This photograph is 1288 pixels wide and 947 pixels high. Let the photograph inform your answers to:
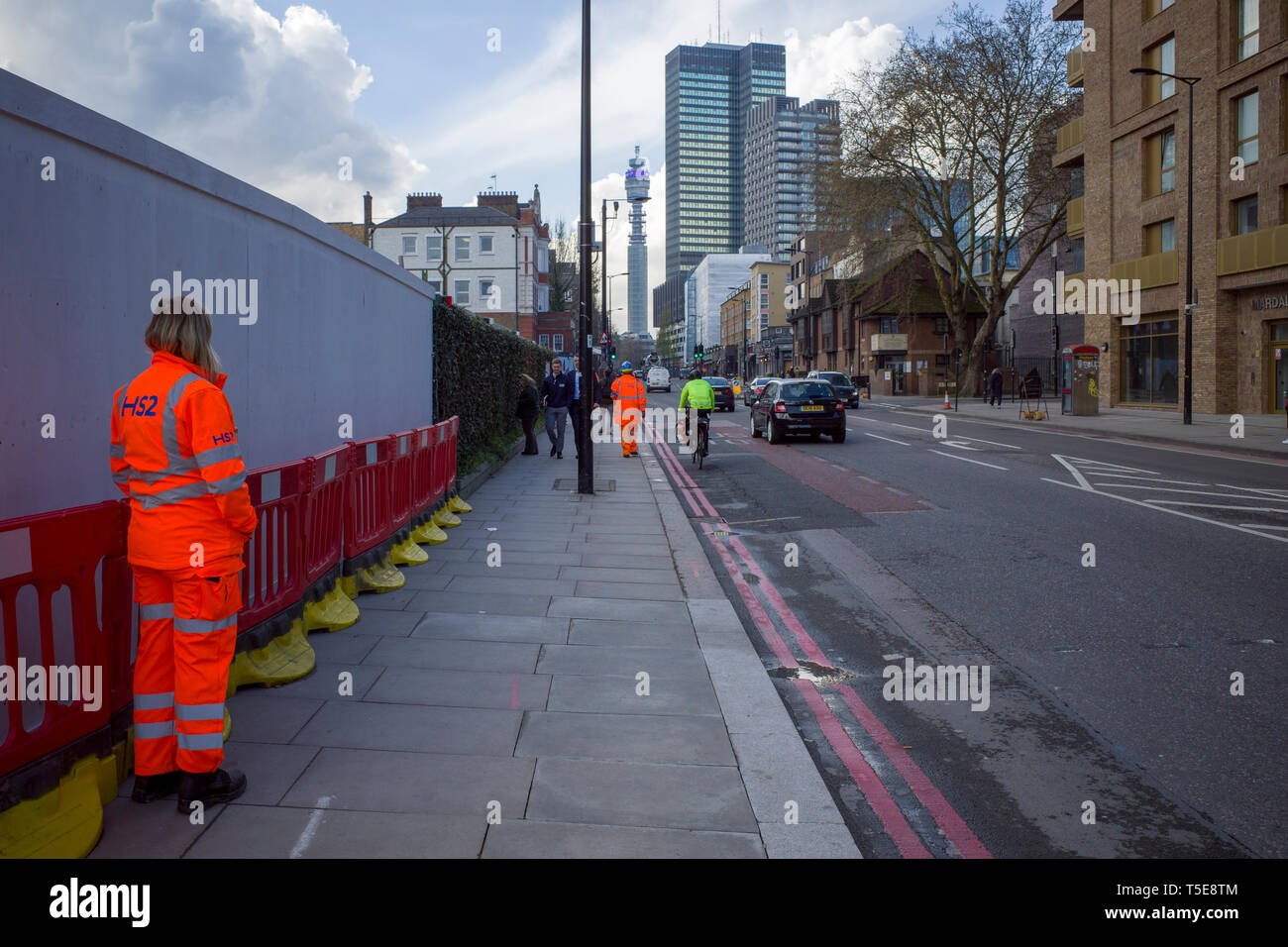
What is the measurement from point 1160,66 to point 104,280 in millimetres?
38035

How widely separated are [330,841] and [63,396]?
2.32 meters

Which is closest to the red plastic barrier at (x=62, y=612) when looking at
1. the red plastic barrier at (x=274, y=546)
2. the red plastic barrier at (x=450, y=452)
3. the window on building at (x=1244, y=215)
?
the red plastic barrier at (x=274, y=546)

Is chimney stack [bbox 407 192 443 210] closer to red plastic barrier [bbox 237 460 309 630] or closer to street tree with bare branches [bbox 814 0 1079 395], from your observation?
street tree with bare branches [bbox 814 0 1079 395]

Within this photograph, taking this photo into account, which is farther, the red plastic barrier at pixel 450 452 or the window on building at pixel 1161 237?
the window on building at pixel 1161 237

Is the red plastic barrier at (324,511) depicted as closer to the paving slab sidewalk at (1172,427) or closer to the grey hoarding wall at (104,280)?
the grey hoarding wall at (104,280)

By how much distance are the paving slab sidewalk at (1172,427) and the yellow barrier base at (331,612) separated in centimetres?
1773

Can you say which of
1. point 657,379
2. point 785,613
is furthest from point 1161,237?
point 657,379

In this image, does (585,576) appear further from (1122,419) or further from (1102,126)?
(1102,126)

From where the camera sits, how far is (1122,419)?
3056cm

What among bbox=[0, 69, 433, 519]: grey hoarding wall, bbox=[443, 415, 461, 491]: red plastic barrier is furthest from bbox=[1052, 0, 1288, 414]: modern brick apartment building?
bbox=[0, 69, 433, 519]: grey hoarding wall

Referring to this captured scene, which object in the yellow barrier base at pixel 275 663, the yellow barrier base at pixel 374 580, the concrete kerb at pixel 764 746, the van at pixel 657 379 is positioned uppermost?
Result: the van at pixel 657 379

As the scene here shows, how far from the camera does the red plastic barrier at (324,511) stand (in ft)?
19.8
